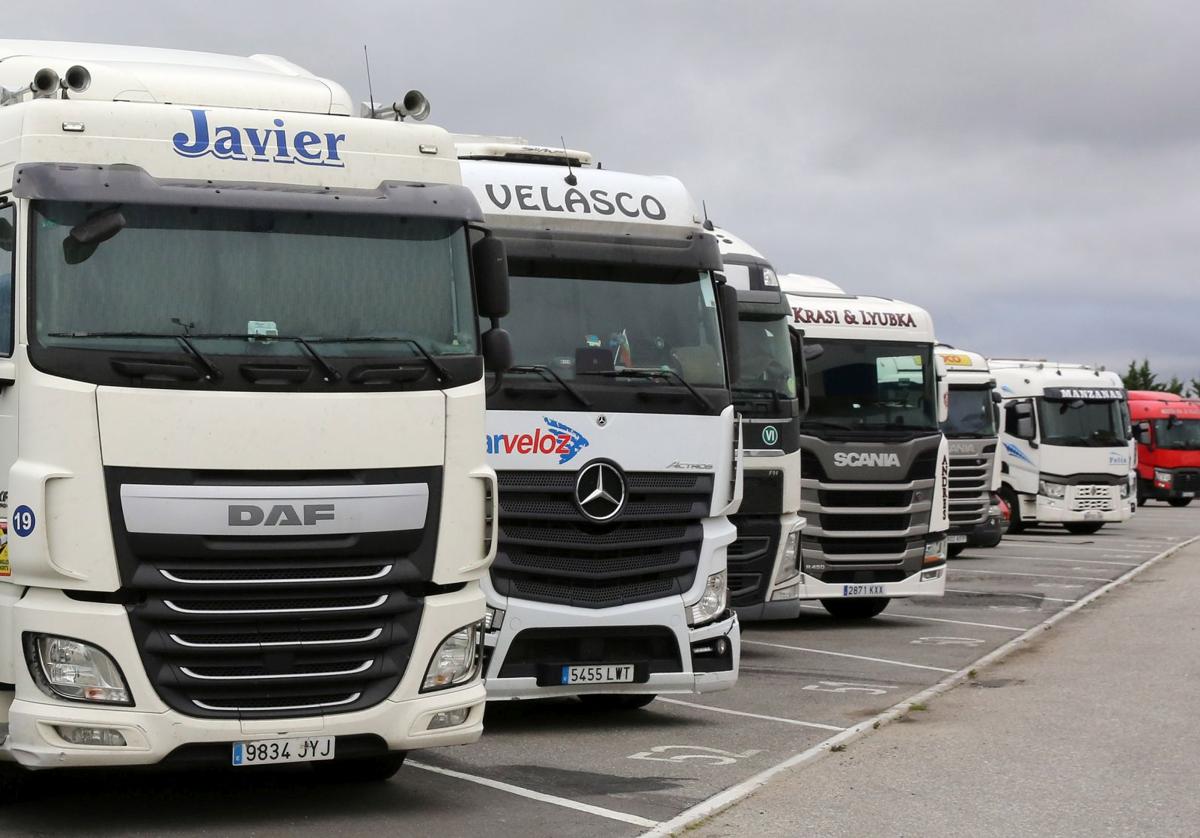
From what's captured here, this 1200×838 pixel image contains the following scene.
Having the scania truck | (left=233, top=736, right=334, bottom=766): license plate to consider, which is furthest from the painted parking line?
(left=233, top=736, right=334, bottom=766): license plate

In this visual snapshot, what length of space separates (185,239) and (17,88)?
1.72 m

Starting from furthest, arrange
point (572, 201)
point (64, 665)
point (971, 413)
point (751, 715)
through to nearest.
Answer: point (971, 413)
point (751, 715)
point (572, 201)
point (64, 665)

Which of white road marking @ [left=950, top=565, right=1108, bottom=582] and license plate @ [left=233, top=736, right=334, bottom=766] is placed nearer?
license plate @ [left=233, top=736, right=334, bottom=766]

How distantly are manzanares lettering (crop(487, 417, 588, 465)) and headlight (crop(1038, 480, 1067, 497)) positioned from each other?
2490 centimetres

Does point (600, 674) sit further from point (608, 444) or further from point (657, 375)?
point (657, 375)

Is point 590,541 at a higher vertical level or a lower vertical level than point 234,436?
lower

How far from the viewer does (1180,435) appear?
5094 cm

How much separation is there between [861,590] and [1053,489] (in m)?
17.6

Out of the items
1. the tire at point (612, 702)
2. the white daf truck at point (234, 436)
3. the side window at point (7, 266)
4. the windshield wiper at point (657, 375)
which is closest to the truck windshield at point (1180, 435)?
the tire at point (612, 702)

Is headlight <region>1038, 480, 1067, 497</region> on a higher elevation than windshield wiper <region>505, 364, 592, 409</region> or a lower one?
lower

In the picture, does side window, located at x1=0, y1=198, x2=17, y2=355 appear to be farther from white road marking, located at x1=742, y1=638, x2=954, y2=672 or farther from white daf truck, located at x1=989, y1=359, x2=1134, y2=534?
white daf truck, located at x1=989, y1=359, x2=1134, y2=534

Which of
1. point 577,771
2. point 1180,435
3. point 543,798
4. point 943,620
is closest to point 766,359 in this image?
point 943,620

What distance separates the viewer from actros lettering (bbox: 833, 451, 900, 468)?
673 inches

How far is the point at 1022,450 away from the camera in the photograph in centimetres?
3369
